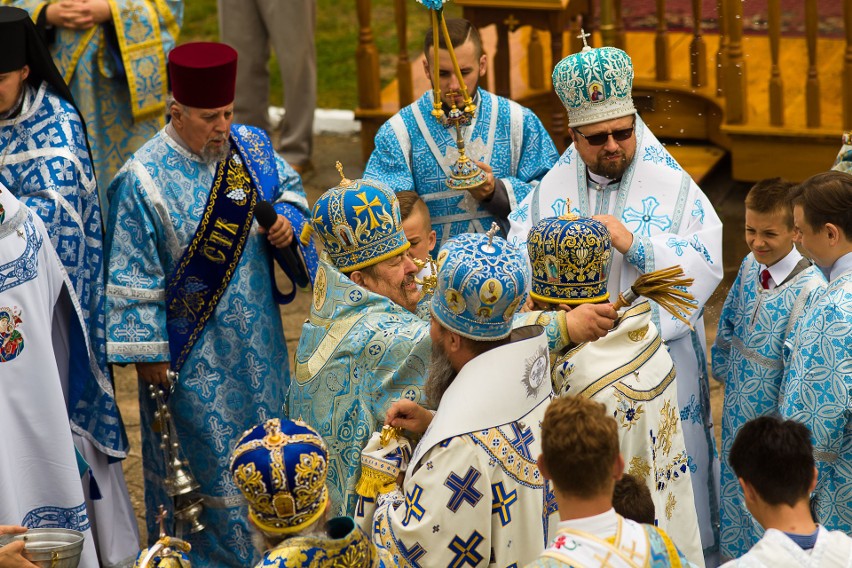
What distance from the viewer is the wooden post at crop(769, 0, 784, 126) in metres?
7.86

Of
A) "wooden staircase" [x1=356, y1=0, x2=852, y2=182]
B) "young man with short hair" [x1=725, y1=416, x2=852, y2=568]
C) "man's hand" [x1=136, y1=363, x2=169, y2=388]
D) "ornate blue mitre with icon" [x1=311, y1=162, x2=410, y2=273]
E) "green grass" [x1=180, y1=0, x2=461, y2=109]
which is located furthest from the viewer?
"green grass" [x1=180, y1=0, x2=461, y2=109]

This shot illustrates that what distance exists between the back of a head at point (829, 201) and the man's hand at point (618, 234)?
66 cm

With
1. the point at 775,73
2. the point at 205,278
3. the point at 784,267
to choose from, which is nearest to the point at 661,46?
the point at 775,73

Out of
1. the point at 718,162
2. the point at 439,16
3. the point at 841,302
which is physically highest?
the point at 439,16

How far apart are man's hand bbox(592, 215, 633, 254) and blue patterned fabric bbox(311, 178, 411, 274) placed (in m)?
0.82

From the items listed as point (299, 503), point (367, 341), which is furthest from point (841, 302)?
point (299, 503)

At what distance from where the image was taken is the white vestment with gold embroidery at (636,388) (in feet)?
12.8

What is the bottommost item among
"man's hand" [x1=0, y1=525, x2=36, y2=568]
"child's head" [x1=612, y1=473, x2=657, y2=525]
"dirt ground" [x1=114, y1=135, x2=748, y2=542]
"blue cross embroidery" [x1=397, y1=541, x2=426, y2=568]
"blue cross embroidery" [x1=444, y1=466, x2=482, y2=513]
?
"dirt ground" [x1=114, y1=135, x2=748, y2=542]

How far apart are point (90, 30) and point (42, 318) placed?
2.40m

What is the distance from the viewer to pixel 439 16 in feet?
16.2

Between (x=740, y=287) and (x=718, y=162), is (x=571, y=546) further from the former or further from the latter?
(x=718, y=162)

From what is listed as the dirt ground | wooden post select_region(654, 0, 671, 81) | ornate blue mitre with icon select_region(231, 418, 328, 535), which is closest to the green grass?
the dirt ground

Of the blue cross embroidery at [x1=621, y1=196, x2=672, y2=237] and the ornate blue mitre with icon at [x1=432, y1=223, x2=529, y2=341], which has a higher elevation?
the ornate blue mitre with icon at [x1=432, y1=223, x2=529, y2=341]

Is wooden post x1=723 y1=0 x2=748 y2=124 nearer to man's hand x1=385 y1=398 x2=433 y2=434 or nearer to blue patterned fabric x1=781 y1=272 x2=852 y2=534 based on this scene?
blue patterned fabric x1=781 y1=272 x2=852 y2=534
